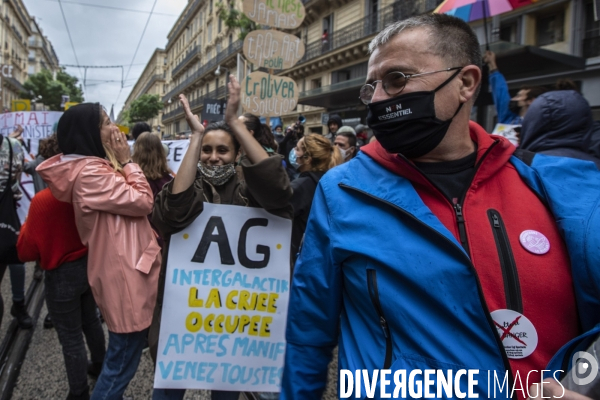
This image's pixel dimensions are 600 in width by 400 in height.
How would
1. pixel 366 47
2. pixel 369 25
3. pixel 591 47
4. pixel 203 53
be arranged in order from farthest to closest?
pixel 203 53 < pixel 369 25 < pixel 366 47 < pixel 591 47

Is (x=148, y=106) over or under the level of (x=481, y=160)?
over

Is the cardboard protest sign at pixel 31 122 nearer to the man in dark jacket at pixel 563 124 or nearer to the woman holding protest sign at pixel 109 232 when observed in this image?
the woman holding protest sign at pixel 109 232

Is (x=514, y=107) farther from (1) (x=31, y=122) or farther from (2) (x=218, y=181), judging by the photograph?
(1) (x=31, y=122)

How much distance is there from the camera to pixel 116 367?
2209mm

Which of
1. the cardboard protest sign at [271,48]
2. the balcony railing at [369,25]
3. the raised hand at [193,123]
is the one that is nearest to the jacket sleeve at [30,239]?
the raised hand at [193,123]

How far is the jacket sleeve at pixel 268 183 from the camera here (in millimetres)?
1866

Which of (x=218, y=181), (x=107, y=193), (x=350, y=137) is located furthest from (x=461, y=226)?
(x=350, y=137)

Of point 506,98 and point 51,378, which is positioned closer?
point 51,378

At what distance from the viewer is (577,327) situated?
1038mm

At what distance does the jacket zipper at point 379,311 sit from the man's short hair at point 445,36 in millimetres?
707

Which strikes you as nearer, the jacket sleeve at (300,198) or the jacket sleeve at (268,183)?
the jacket sleeve at (268,183)

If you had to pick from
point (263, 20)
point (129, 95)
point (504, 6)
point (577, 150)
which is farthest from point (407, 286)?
point (129, 95)

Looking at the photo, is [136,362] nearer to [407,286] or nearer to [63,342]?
[63,342]

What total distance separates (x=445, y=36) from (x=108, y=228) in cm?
185
